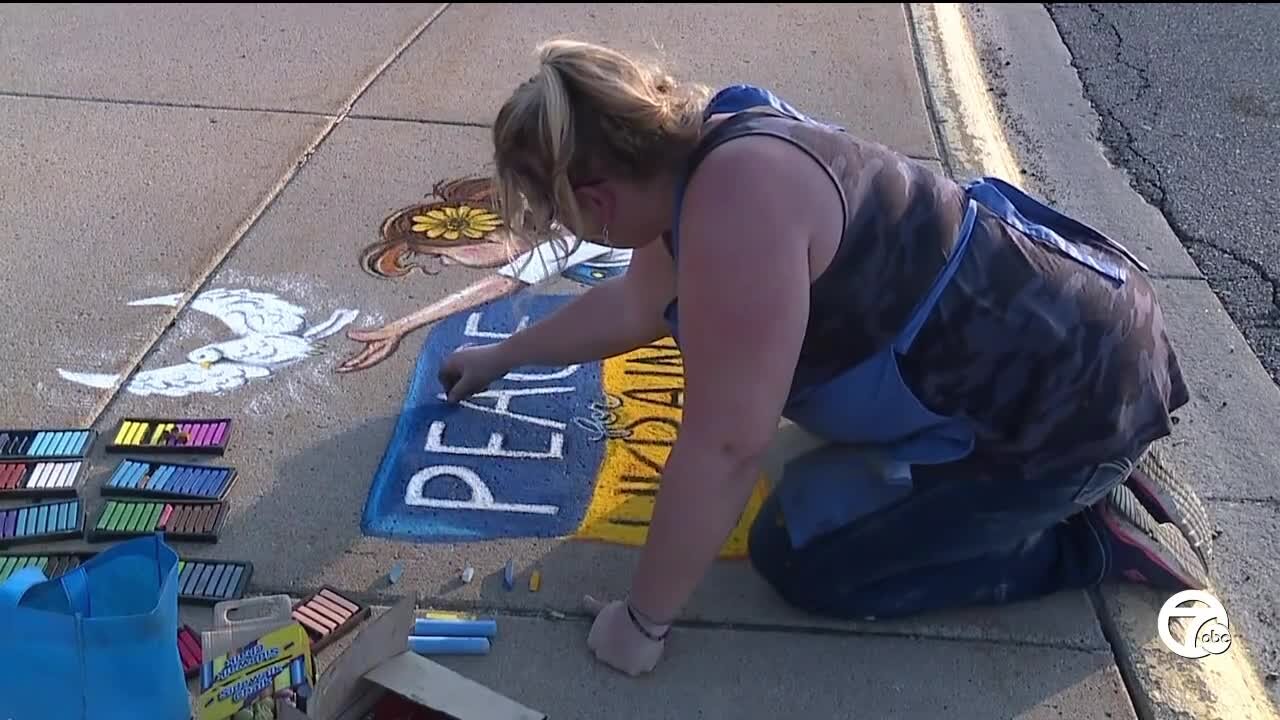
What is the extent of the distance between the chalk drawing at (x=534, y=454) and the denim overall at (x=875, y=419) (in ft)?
0.78

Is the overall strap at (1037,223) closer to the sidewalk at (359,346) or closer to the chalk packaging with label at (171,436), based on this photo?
the sidewalk at (359,346)

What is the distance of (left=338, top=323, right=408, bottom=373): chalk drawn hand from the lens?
3.23m

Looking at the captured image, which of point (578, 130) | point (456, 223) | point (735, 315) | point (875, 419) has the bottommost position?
point (456, 223)

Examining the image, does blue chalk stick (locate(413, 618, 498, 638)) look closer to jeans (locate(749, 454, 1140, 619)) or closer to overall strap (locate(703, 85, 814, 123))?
jeans (locate(749, 454, 1140, 619))

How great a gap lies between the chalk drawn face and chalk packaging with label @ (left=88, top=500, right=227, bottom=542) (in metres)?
1.12

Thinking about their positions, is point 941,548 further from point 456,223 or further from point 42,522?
point 456,223

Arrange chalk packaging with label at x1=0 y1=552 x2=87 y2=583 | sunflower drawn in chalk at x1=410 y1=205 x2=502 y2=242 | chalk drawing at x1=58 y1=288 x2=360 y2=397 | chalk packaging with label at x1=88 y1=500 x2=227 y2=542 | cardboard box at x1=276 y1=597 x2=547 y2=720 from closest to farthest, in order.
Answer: cardboard box at x1=276 y1=597 x2=547 y2=720 < chalk packaging with label at x1=0 y1=552 x2=87 y2=583 < chalk packaging with label at x1=88 y1=500 x2=227 y2=542 < chalk drawing at x1=58 y1=288 x2=360 y2=397 < sunflower drawn in chalk at x1=410 y1=205 x2=502 y2=242

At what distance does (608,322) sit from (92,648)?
51.4 inches

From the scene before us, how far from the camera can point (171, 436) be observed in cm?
288

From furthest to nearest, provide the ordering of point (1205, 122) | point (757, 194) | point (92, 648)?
point (1205, 122) → point (757, 194) → point (92, 648)

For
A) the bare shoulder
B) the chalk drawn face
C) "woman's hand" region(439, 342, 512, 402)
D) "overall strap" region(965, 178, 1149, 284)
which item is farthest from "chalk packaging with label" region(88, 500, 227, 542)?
"overall strap" region(965, 178, 1149, 284)

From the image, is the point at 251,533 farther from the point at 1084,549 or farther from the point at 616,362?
the point at 1084,549

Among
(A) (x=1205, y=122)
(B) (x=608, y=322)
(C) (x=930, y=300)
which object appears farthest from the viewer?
(A) (x=1205, y=122)

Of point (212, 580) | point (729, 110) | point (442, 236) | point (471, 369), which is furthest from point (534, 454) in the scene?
point (442, 236)
